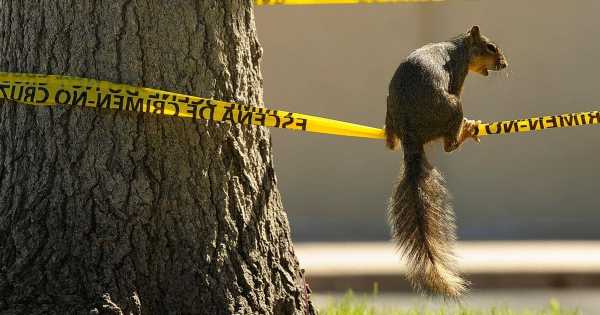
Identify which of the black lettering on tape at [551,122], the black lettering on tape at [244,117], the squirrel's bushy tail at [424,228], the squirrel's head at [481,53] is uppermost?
the squirrel's head at [481,53]

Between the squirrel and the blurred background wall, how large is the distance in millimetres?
3962

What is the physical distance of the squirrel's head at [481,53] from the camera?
18.6 feet

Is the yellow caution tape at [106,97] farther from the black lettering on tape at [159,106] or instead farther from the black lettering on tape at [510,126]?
the black lettering on tape at [510,126]

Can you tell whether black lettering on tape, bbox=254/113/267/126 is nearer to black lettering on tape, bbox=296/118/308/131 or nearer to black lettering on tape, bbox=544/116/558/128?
black lettering on tape, bbox=296/118/308/131

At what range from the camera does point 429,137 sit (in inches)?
195

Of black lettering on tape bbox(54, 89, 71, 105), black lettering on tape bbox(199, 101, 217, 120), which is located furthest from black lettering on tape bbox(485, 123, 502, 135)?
black lettering on tape bbox(54, 89, 71, 105)

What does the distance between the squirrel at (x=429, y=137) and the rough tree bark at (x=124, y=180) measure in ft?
2.52

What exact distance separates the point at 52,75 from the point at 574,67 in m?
6.74

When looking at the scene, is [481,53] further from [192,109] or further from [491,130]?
[192,109]

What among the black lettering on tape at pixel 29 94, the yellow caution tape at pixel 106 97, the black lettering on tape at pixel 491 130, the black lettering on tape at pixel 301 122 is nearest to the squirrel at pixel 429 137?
the black lettering on tape at pixel 491 130

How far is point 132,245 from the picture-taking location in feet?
12.2

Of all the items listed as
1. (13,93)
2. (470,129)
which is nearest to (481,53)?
(470,129)

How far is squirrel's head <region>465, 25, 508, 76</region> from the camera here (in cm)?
566

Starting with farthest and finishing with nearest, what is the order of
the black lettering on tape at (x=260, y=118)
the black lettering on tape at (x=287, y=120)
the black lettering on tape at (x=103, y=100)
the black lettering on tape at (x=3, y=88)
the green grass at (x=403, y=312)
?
the green grass at (x=403, y=312) < the black lettering on tape at (x=287, y=120) < the black lettering on tape at (x=260, y=118) < the black lettering on tape at (x=3, y=88) < the black lettering on tape at (x=103, y=100)
